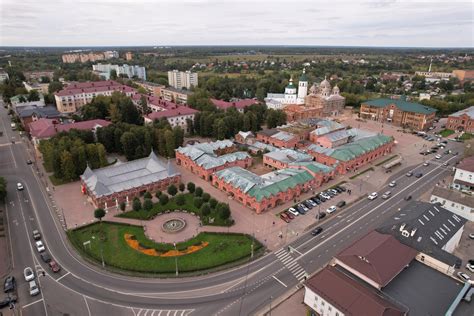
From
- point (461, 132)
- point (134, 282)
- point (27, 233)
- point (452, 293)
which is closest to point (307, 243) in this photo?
point (452, 293)

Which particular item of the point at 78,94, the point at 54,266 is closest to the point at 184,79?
the point at 78,94

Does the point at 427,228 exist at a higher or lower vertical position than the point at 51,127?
lower

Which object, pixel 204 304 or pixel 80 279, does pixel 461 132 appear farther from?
pixel 80 279

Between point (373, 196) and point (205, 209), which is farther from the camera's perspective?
point (373, 196)

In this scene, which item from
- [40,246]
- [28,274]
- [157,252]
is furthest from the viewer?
[40,246]

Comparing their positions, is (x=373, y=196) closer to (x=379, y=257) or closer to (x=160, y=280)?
(x=379, y=257)

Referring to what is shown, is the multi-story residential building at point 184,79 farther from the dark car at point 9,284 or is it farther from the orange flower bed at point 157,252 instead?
the dark car at point 9,284
